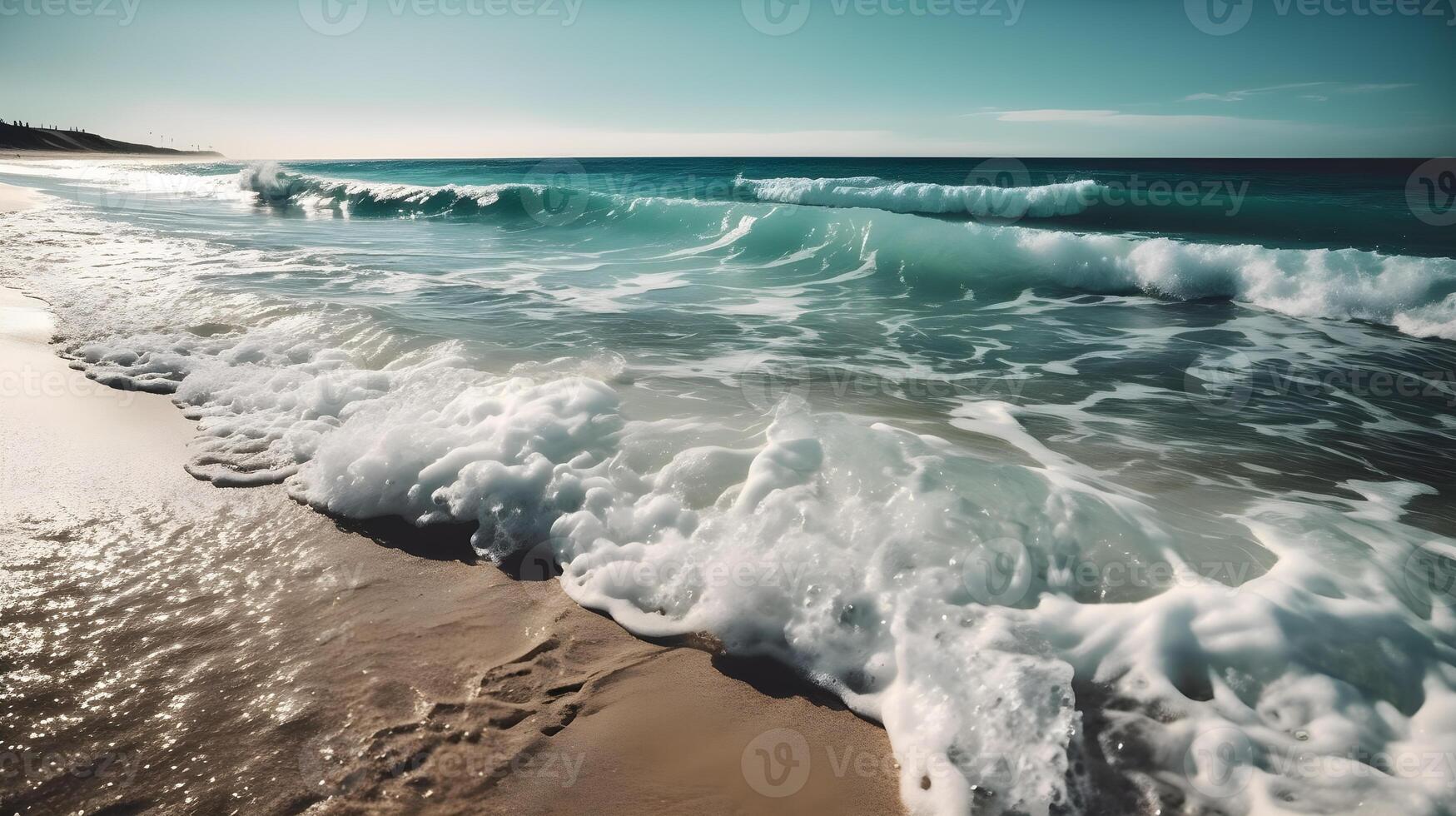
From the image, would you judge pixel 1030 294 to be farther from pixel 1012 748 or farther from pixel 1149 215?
pixel 1149 215

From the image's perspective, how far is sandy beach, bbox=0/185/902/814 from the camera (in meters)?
2.02

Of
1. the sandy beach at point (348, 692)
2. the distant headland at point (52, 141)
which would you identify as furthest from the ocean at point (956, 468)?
the distant headland at point (52, 141)

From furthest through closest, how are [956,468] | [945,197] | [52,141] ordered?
[52,141] < [945,197] < [956,468]

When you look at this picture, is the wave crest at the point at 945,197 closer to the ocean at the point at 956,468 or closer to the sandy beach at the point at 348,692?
the ocean at the point at 956,468

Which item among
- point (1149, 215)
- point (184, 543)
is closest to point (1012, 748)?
point (184, 543)

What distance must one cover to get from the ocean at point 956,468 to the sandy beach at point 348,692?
198 millimetres

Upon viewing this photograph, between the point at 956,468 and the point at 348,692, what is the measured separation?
281cm

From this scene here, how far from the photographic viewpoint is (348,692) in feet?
7.69

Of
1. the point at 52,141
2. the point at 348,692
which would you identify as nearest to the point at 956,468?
the point at 348,692

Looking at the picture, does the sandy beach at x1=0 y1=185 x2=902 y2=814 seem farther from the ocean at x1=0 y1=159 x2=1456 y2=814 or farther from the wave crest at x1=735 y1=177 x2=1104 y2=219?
the wave crest at x1=735 y1=177 x2=1104 y2=219

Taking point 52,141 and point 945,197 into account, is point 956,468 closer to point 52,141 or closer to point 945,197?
point 945,197

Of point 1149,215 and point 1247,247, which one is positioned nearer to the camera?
point 1247,247

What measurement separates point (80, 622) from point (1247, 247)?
13.2 meters

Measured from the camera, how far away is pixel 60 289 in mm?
7895
